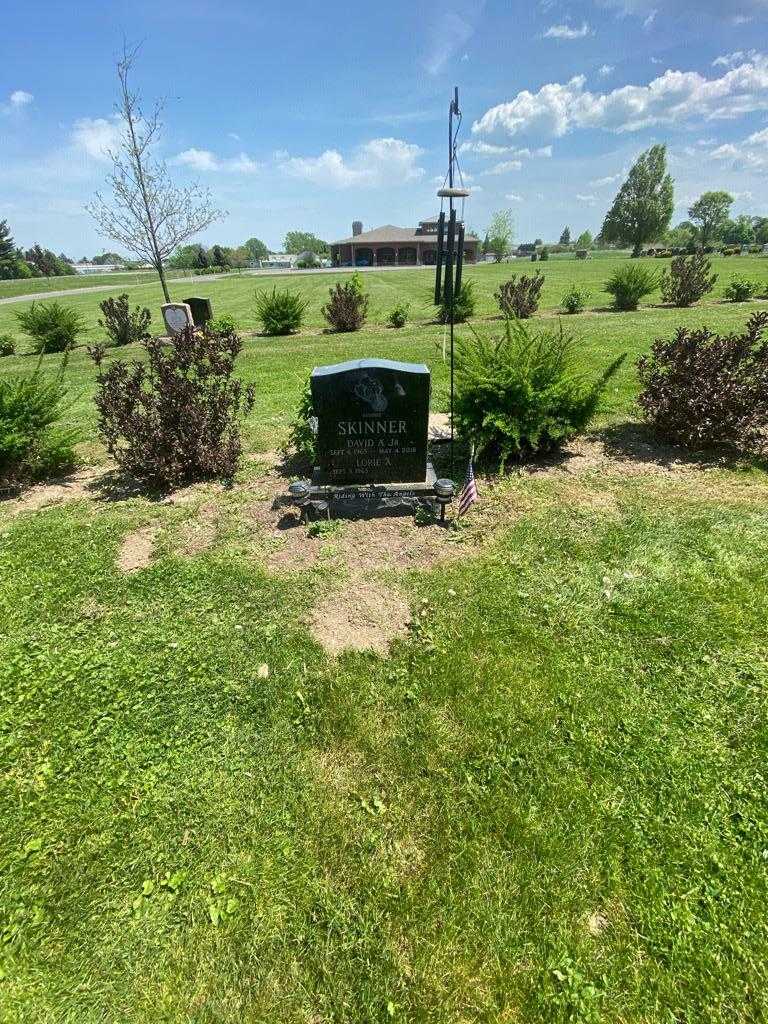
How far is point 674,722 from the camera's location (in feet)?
9.97

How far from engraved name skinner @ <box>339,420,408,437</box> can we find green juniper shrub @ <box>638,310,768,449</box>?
3.62 meters

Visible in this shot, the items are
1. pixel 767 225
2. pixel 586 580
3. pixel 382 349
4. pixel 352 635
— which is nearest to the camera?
pixel 352 635

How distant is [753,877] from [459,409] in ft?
16.3

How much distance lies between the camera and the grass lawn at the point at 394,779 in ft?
6.90

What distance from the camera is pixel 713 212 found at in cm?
11412

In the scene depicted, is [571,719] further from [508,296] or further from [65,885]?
[508,296]

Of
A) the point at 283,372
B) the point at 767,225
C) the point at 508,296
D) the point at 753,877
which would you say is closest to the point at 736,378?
the point at 753,877

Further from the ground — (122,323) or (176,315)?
(176,315)

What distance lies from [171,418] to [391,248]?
81.6 m

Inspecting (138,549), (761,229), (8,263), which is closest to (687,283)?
(138,549)

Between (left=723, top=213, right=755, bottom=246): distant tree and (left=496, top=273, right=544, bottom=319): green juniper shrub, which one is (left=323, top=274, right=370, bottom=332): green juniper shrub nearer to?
(left=496, top=273, right=544, bottom=319): green juniper shrub

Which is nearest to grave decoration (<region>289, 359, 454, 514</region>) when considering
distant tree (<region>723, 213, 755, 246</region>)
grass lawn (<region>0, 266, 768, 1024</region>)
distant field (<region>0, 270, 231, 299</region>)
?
grass lawn (<region>0, 266, 768, 1024</region>)

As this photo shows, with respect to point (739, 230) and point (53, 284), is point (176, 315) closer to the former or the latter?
point (53, 284)

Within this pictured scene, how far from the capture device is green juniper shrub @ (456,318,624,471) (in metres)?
5.99
